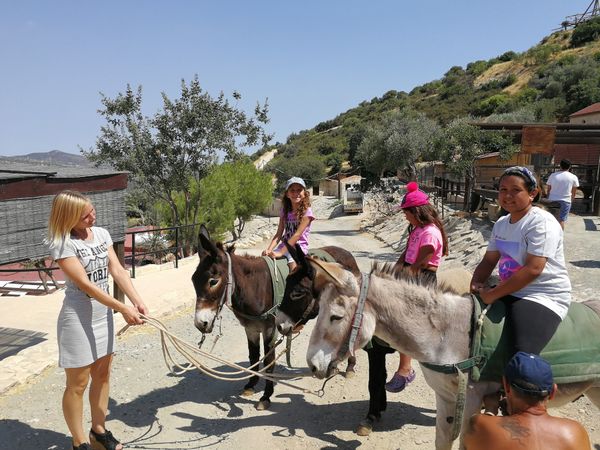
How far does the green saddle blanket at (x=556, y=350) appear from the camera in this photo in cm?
262

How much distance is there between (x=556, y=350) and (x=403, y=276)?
0.99 meters

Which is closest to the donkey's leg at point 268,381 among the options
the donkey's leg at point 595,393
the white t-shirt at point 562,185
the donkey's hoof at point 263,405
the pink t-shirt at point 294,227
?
the donkey's hoof at point 263,405

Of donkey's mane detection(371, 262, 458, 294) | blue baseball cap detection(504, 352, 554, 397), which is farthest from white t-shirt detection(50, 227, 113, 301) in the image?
blue baseball cap detection(504, 352, 554, 397)

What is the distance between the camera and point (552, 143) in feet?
44.9

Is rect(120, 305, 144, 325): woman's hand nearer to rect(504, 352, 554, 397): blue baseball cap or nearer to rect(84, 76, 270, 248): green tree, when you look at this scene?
rect(504, 352, 554, 397): blue baseball cap

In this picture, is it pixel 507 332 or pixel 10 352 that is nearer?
pixel 507 332

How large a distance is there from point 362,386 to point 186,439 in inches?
79.9

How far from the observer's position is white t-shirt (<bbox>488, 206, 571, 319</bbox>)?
2.52m

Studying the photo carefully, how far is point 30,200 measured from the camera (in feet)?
19.6

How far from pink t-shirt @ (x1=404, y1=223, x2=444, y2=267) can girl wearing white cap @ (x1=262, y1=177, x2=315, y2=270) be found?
128cm

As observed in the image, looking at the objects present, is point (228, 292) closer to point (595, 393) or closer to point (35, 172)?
point (595, 393)

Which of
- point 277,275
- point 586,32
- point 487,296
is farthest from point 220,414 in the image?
point 586,32

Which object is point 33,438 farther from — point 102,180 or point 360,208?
point 360,208

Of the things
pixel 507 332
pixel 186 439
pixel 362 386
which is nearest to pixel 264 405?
pixel 186 439
